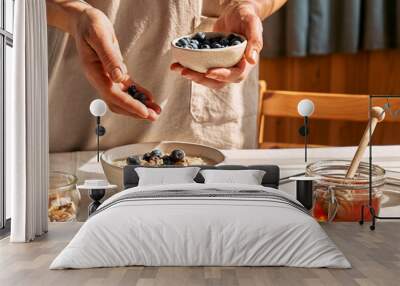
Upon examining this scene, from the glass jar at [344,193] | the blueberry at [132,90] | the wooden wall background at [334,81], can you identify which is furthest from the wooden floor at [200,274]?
the blueberry at [132,90]

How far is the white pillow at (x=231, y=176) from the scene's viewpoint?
11.9 ft

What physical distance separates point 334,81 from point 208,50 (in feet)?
3.60

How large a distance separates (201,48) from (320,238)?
4.48 ft

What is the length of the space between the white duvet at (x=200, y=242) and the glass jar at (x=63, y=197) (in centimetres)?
107

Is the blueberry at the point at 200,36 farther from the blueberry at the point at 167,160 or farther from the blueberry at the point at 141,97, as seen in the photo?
the blueberry at the point at 167,160

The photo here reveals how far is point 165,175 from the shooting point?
3625 mm

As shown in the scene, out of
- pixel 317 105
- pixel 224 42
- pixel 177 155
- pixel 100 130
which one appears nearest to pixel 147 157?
pixel 177 155

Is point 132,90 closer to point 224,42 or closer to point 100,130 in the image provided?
point 100,130

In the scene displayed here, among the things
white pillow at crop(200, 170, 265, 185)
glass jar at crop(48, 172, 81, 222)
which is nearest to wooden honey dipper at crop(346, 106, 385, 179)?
white pillow at crop(200, 170, 265, 185)

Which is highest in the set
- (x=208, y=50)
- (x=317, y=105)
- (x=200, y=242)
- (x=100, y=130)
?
(x=208, y=50)

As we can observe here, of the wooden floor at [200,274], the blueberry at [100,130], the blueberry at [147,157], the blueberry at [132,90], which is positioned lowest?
the wooden floor at [200,274]

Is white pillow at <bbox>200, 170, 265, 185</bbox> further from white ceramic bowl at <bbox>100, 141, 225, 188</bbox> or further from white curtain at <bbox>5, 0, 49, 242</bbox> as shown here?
white curtain at <bbox>5, 0, 49, 242</bbox>

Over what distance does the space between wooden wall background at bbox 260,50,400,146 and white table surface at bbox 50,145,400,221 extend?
61 millimetres

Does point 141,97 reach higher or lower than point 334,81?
lower
